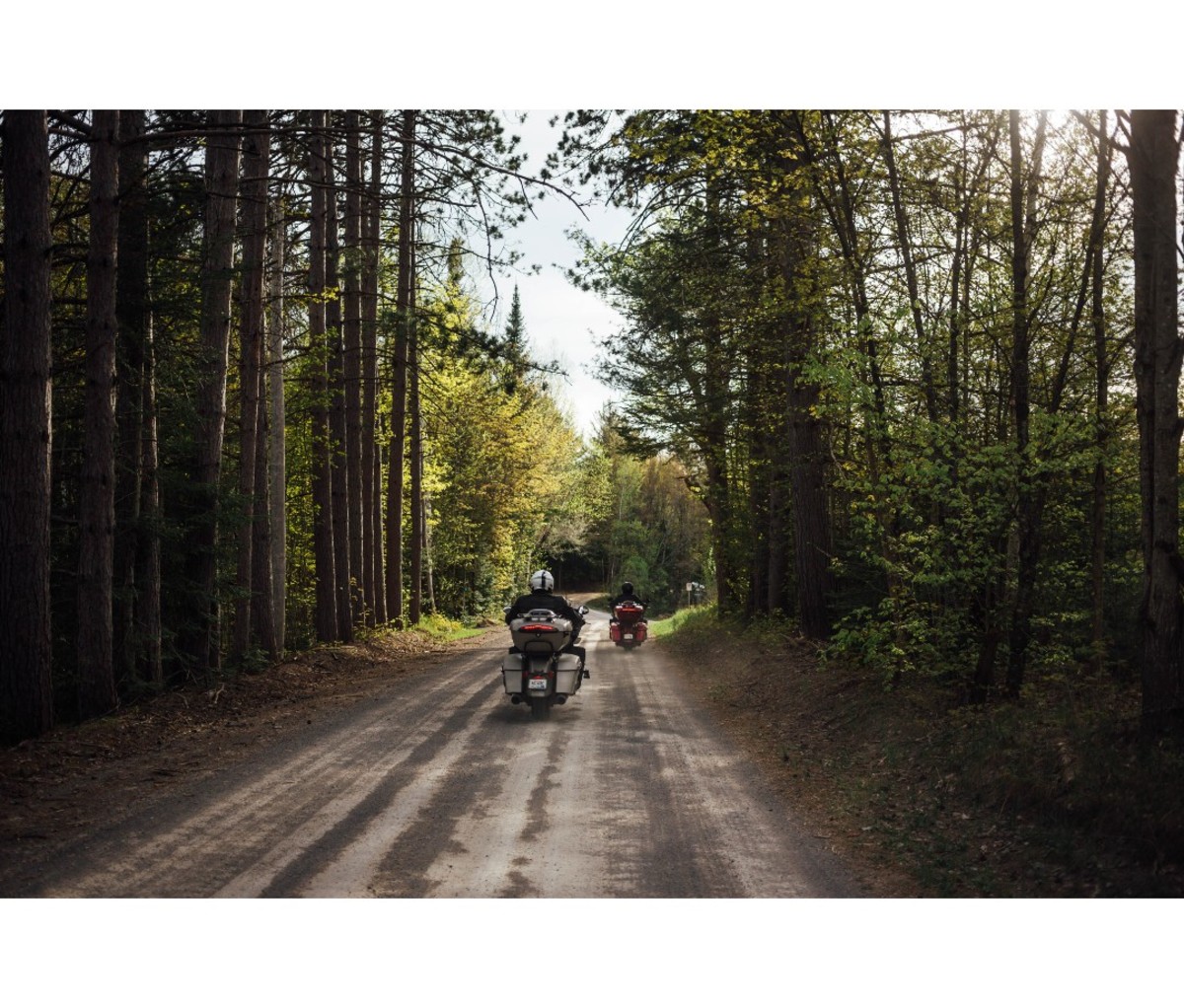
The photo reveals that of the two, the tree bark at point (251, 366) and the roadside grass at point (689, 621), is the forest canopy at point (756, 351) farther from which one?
the roadside grass at point (689, 621)

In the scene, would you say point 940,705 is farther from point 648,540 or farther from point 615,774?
point 648,540

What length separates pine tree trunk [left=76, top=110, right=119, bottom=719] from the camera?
31.1ft

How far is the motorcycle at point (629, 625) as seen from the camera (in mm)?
24656

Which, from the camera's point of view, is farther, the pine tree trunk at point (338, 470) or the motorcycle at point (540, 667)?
the pine tree trunk at point (338, 470)

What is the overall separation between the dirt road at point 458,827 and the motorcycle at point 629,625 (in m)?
14.3

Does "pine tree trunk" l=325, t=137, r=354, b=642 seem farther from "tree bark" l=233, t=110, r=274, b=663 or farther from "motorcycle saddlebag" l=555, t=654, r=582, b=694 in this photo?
"motorcycle saddlebag" l=555, t=654, r=582, b=694

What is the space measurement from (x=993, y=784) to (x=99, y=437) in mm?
9276

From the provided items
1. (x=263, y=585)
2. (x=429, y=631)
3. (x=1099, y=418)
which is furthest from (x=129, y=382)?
(x=429, y=631)

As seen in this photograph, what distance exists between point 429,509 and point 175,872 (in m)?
27.2

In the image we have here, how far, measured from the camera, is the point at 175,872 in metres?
5.14

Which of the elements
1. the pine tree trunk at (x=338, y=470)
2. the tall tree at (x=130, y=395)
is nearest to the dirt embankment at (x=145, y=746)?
the tall tree at (x=130, y=395)

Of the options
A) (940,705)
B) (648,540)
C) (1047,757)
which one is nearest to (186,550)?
(940,705)

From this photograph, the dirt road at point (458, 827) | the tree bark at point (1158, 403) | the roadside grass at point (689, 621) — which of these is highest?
the tree bark at point (1158, 403)

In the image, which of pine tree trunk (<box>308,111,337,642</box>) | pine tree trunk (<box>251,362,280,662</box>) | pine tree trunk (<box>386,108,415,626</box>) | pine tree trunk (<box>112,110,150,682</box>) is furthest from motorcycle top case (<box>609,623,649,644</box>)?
pine tree trunk (<box>112,110,150,682</box>)
